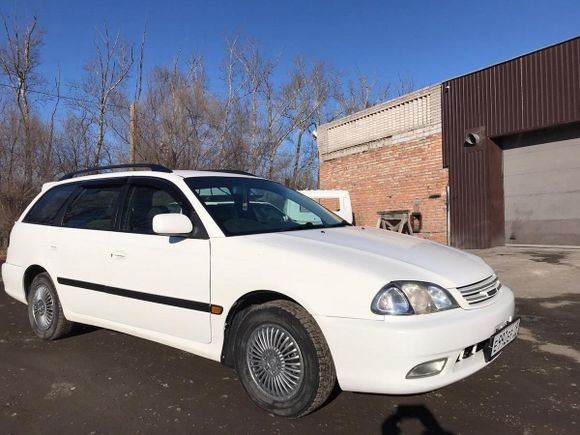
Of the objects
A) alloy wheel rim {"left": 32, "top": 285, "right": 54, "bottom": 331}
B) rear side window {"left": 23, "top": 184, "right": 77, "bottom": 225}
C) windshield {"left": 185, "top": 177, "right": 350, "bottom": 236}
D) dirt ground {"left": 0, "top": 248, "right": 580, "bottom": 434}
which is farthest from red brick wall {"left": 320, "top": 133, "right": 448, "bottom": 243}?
alloy wheel rim {"left": 32, "top": 285, "right": 54, "bottom": 331}

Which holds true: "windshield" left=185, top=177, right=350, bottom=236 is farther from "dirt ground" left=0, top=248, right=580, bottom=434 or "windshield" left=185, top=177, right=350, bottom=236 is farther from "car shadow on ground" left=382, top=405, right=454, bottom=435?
"car shadow on ground" left=382, top=405, right=454, bottom=435

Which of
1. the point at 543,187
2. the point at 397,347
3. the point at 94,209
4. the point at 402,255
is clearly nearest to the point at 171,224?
the point at 94,209

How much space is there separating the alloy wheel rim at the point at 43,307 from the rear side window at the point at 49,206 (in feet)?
2.29

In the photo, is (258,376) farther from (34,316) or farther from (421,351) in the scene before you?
(34,316)

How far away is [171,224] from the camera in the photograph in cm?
342

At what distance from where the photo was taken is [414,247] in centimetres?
357

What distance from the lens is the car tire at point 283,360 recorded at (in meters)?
2.92

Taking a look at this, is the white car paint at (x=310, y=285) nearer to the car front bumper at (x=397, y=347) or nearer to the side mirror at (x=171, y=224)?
the car front bumper at (x=397, y=347)

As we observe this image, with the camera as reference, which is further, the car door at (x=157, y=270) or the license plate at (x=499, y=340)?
the car door at (x=157, y=270)

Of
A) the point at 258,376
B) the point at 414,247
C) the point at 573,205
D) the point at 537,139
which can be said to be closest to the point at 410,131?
the point at 537,139

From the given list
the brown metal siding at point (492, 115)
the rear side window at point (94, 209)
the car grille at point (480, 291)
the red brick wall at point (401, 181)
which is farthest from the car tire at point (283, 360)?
the red brick wall at point (401, 181)

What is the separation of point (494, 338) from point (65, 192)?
4.21 metres

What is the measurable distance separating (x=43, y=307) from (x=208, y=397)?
7.92 ft

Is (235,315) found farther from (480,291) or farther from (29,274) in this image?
(29,274)
